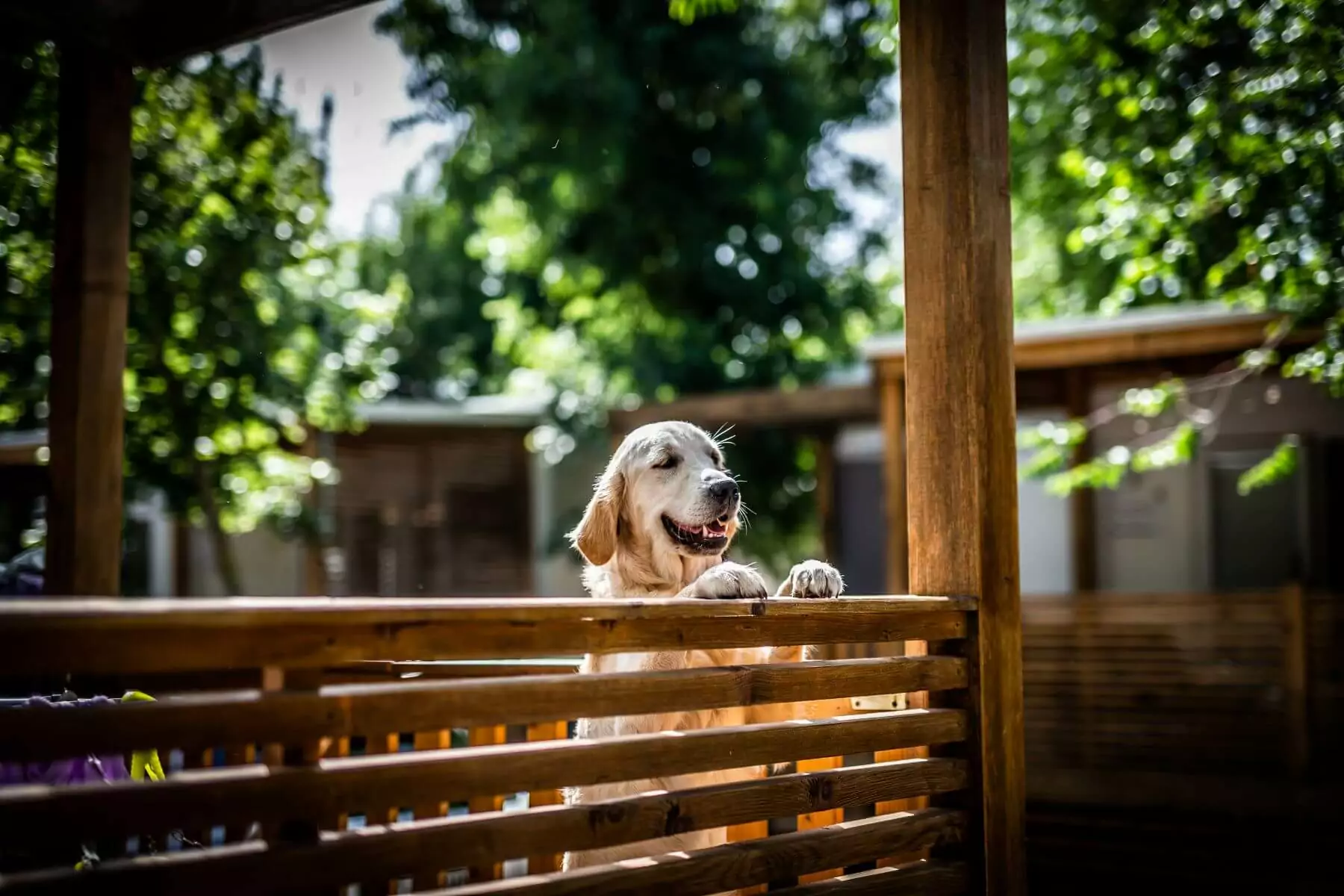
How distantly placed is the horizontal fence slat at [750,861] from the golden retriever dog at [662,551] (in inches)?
19.0

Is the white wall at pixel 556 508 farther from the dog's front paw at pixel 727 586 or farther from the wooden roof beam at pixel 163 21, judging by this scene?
the dog's front paw at pixel 727 586

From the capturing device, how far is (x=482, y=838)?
1991 millimetres

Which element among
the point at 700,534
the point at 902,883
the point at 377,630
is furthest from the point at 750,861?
the point at 700,534

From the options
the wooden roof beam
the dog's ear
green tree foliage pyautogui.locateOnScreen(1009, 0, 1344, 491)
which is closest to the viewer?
the dog's ear

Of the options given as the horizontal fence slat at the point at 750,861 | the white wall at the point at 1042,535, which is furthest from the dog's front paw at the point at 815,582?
the white wall at the point at 1042,535

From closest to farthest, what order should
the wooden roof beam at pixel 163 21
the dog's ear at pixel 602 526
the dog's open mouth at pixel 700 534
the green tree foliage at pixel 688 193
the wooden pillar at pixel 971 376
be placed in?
the wooden pillar at pixel 971 376 → the dog's open mouth at pixel 700 534 → the dog's ear at pixel 602 526 → the wooden roof beam at pixel 163 21 → the green tree foliage at pixel 688 193

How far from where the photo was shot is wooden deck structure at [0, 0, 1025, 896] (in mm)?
1697

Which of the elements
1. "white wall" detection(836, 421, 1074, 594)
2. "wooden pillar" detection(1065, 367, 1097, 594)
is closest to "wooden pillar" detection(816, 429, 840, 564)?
"white wall" detection(836, 421, 1074, 594)

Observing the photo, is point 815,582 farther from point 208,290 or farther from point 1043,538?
point 1043,538

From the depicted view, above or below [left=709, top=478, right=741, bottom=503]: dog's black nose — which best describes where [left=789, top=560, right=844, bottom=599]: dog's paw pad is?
below

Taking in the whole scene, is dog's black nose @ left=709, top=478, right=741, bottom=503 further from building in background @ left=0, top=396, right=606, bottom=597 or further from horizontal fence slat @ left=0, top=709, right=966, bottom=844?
building in background @ left=0, top=396, right=606, bottom=597

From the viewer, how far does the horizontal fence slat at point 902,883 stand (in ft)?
8.38

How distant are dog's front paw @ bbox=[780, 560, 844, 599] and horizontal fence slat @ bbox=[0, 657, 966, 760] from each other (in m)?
0.21

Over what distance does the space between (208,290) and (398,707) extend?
282 inches
